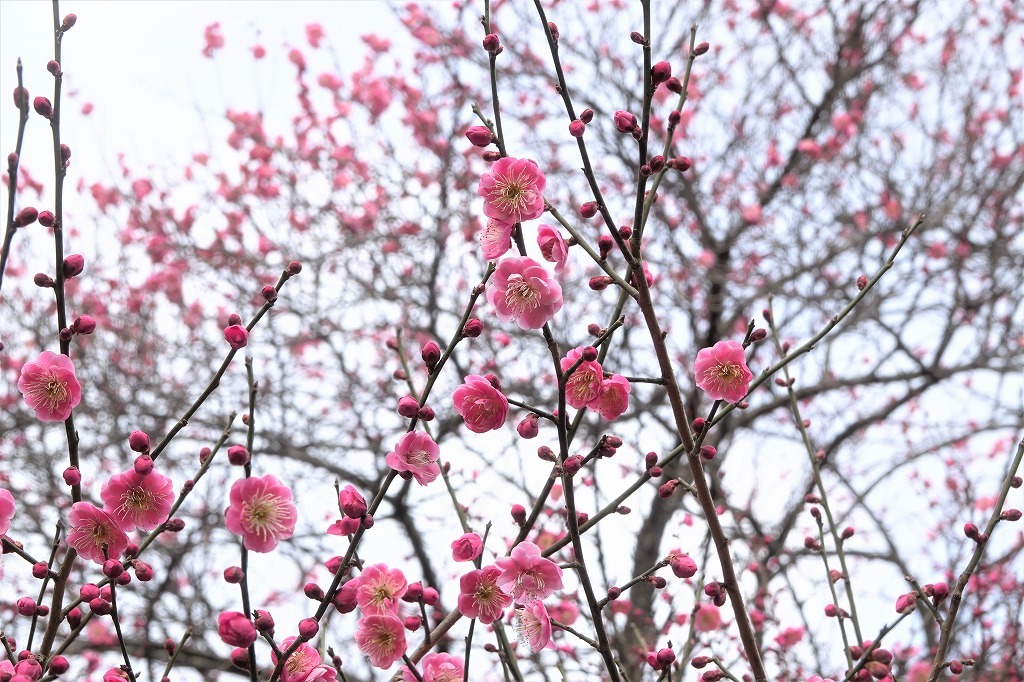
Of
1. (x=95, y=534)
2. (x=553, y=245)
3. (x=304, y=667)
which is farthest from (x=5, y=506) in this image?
(x=553, y=245)

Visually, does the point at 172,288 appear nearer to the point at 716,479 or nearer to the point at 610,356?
the point at 610,356

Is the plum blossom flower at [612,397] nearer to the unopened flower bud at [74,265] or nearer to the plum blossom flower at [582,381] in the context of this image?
the plum blossom flower at [582,381]

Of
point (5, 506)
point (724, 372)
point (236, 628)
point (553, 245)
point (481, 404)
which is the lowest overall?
point (236, 628)

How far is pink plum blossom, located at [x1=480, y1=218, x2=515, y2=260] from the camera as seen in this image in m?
1.55

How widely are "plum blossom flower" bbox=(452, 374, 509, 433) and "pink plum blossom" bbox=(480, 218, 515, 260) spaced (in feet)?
0.73

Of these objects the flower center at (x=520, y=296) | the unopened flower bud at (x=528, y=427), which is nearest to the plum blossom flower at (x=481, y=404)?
the unopened flower bud at (x=528, y=427)

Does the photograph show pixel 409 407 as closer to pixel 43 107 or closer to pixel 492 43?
pixel 492 43

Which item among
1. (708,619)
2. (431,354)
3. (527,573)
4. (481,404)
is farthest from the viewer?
(708,619)

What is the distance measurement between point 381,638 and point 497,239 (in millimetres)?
732

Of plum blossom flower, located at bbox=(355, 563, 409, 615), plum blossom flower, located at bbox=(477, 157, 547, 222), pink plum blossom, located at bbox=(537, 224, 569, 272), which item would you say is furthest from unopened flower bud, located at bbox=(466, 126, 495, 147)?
plum blossom flower, located at bbox=(355, 563, 409, 615)

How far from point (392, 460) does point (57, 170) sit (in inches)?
28.0

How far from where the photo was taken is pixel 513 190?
5.05 ft

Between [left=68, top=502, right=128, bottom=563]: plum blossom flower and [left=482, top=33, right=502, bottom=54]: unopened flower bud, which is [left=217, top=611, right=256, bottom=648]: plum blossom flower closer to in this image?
[left=68, top=502, right=128, bottom=563]: plum blossom flower

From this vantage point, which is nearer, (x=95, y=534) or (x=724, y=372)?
(x=95, y=534)
